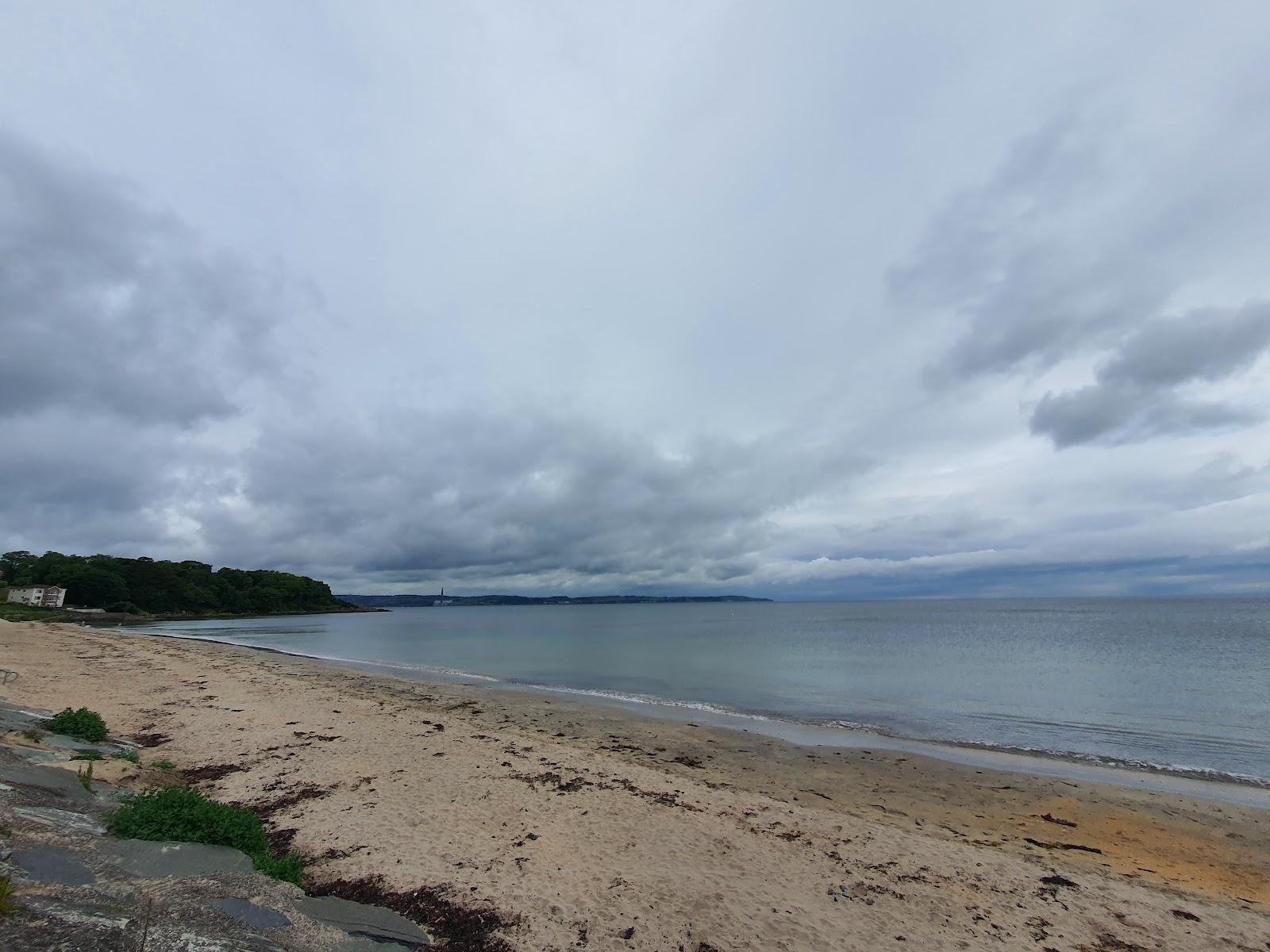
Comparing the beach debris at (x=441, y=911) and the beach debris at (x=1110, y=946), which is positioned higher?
the beach debris at (x=441, y=911)

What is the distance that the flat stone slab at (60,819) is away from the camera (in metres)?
6.29

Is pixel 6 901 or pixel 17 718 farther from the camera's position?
pixel 17 718

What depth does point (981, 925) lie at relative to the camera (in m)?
7.37

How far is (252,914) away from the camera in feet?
18.1

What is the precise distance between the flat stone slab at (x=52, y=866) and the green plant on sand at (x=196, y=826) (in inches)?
38.3

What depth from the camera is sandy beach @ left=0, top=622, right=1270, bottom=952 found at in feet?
24.0

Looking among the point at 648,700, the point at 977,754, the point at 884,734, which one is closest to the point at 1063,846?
the point at 977,754

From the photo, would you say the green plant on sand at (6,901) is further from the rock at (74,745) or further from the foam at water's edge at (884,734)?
the foam at water's edge at (884,734)

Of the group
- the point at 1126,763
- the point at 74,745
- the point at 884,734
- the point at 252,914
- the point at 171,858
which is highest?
the point at 74,745

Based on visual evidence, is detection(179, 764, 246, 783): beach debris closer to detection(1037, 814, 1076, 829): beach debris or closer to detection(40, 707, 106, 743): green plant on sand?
detection(40, 707, 106, 743): green plant on sand

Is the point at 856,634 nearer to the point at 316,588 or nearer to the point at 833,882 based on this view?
the point at 833,882

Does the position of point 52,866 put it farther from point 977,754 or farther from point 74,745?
point 977,754

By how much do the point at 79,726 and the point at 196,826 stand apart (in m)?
7.08

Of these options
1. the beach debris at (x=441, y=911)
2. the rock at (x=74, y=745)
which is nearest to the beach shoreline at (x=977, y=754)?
the beach debris at (x=441, y=911)
